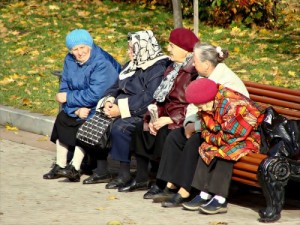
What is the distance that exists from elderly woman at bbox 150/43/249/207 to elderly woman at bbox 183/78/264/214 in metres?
0.16

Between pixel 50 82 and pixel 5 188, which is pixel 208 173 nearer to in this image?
pixel 5 188

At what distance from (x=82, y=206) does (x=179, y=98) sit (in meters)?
1.19

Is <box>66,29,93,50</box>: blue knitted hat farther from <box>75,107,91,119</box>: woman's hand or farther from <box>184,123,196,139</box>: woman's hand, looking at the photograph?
<box>184,123,196,139</box>: woman's hand

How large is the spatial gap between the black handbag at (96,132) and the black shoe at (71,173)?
243 mm

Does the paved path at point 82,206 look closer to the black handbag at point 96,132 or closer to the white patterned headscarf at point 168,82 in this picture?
the black handbag at point 96,132

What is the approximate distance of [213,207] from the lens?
27.2 ft

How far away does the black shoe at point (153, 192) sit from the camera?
8952 millimetres

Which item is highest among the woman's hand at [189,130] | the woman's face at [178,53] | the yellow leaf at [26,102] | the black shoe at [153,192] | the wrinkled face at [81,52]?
the woman's face at [178,53]

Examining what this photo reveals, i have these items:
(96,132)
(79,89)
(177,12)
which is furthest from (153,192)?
(177,12)

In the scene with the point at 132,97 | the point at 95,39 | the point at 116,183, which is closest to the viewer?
the point at 116,183

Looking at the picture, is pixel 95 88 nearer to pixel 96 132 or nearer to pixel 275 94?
pixel 96 132

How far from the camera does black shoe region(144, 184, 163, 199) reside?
895 cm

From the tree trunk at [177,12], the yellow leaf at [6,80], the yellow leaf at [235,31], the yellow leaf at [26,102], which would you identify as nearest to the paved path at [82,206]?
→ the yellow leaf at [26,102]

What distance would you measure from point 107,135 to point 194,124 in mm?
1156
